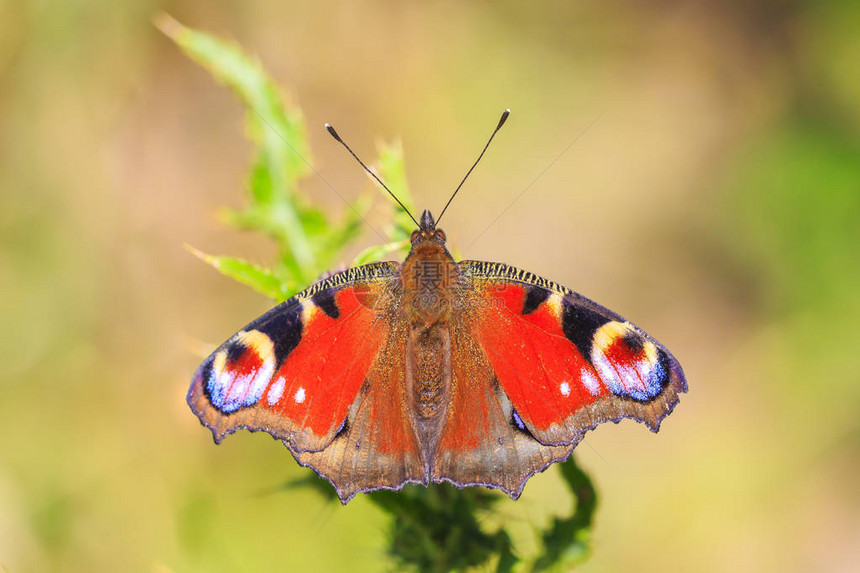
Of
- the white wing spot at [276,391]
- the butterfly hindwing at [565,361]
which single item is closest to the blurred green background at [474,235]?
the butterfly hindwing at [565,361]

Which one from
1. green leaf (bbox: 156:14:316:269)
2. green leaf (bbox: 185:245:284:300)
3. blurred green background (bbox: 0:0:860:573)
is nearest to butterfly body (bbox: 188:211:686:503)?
green leaf (bbox: 185:245:284:300)

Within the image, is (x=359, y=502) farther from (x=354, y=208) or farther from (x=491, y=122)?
(x=491, y=122)

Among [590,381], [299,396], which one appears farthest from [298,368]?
[590,381]

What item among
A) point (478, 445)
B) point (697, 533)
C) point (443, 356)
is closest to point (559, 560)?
point (478, 445)

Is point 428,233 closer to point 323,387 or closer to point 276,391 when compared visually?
point 323,387

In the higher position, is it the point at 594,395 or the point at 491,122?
the point at 491,122

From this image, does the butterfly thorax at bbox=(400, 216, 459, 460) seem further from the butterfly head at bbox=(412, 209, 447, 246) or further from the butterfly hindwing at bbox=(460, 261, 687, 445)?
the butterfly hindwing at bbox=(460, 261, 687, 445)
